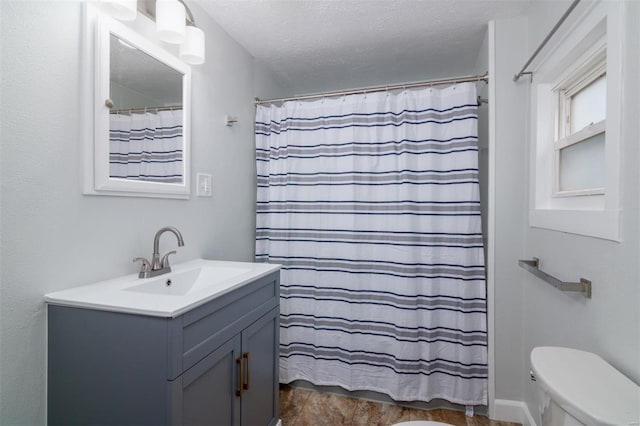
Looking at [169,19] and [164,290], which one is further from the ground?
[169,19]

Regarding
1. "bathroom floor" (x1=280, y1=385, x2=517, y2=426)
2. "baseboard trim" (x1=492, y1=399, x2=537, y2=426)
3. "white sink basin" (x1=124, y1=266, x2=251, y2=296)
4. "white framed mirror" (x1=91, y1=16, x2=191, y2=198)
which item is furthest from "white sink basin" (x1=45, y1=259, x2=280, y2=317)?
"baseboard trim" (x1=492, y1=399, x2=537, y2=426)

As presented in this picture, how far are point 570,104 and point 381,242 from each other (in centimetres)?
123

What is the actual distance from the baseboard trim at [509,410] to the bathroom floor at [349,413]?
0.03 m

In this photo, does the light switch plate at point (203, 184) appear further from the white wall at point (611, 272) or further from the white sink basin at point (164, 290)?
the white wall at point (611, 272)

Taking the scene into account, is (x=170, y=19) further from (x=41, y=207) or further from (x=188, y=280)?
(x=188, y=280)

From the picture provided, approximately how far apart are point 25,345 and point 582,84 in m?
2.42

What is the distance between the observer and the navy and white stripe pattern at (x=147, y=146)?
4.26ft

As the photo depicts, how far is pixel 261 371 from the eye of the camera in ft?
4.89

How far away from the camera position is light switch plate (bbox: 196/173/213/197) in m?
1.82

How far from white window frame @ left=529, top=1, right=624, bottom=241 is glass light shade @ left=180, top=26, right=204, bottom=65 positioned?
163cm

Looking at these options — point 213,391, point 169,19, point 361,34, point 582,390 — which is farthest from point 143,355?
point 361,34

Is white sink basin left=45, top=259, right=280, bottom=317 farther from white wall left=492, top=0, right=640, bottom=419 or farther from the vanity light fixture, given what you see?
white wall left=492, top=0, right=640, bottom=419

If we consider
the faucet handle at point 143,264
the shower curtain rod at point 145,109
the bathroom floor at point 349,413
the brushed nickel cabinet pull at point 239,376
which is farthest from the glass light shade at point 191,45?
the bathroom floor at point 349,413

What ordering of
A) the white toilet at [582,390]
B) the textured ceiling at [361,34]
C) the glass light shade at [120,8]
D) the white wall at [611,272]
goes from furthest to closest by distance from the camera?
Result: 1. the textured ceiling at [361,34]
2. the glass light shade at [120,8]
3. the white wall at [611,272]
4. the white toilet at [582,390]
